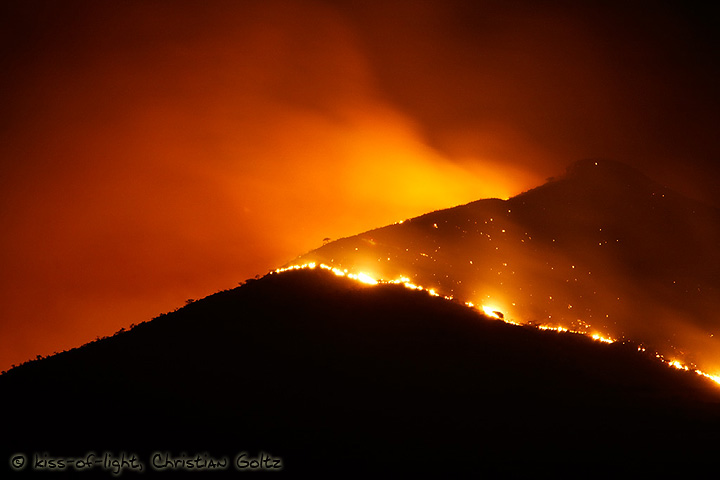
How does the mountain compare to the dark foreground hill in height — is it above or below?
above

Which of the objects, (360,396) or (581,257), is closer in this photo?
(360,396)

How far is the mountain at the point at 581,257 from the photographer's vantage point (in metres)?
14.3

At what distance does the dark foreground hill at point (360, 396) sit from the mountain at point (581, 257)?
3.11 metres

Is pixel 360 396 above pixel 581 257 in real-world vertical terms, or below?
below

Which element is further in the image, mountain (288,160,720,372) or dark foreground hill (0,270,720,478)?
mountain (288,160,720,372)

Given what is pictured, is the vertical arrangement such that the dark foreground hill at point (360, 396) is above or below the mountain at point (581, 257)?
below

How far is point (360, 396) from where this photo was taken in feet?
27.6

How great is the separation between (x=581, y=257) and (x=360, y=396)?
10.4 m

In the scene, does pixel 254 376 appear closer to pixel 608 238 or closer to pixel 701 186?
pixel 608 238

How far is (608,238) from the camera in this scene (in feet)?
57.4

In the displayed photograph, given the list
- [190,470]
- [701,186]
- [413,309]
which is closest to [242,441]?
[190,470]

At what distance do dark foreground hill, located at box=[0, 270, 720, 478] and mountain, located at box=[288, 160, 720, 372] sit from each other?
311 centimetres

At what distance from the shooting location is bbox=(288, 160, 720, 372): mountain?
1434cm

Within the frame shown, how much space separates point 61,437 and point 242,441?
7.89 feet
